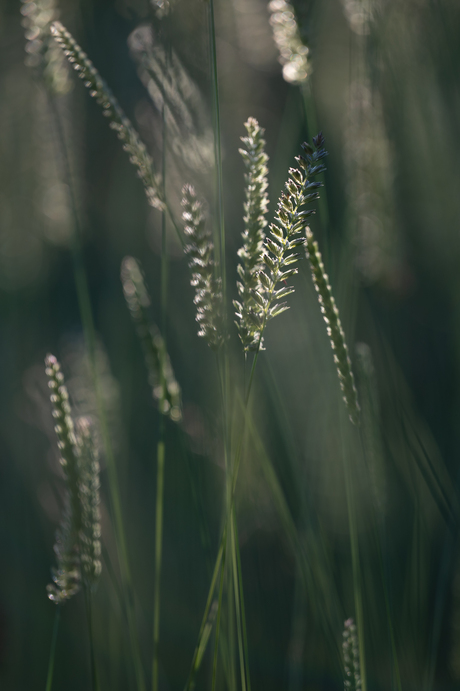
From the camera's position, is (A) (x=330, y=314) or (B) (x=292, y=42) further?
(B) (x=292, y=42)

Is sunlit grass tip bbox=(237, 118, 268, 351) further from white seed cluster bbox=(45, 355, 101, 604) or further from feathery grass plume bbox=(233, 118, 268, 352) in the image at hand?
white seed cluster bbox=(45, 355, 101, 604)

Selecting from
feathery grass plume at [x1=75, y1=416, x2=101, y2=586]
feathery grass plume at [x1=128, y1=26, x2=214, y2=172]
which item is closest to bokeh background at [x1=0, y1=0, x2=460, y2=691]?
feathery grass plume at [x1=128, y1=26, x2=214, y2=172]

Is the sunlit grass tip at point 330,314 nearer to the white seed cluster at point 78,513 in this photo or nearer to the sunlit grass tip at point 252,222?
the sunlit grass tip at point 252,222

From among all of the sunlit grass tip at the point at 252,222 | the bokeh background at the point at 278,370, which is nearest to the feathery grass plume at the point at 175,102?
the bokeh background at the point at 278,370

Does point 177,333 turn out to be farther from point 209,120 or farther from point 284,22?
point 284,22

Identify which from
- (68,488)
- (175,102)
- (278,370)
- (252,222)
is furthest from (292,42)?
(278,370)

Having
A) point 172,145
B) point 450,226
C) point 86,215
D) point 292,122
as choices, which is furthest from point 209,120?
point 86,215

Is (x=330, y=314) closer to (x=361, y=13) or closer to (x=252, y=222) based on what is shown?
(x=252, y=222)
